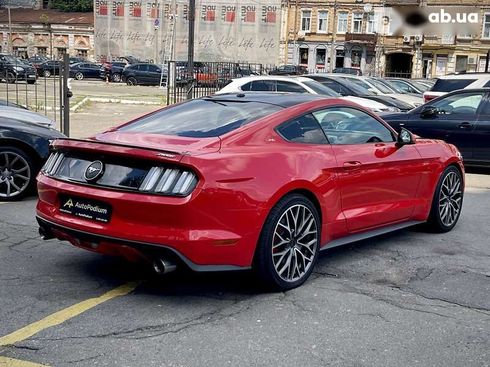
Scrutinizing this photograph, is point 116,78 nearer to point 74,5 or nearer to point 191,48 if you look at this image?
point 191,48

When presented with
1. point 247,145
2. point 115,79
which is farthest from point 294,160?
point 115,79

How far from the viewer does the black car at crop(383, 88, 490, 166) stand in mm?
10938

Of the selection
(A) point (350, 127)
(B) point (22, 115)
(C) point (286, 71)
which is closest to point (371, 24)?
(C) point (286, 71)

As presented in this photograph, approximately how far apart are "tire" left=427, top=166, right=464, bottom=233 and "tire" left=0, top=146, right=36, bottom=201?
467 centimetres

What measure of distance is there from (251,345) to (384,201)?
94.2 inches

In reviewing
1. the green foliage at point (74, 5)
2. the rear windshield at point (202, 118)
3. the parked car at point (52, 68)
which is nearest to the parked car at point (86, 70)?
the parked car at point (52, 68)

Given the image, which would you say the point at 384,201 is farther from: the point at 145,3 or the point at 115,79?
the point at 145,3

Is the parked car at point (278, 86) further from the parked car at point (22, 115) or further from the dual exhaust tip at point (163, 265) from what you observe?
the dual exhaust tip at point (163, 265)

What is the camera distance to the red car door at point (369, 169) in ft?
17.1

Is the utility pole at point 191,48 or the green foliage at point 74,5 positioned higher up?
the green foliage at point 74,5

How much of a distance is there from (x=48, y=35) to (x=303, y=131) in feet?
258

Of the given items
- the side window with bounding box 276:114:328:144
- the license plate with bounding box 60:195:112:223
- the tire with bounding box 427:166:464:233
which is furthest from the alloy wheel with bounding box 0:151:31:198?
the tire with bounding box 427:166:464:233

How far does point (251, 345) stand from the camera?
371 centimetres

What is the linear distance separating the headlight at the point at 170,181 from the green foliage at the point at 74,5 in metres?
96.8
